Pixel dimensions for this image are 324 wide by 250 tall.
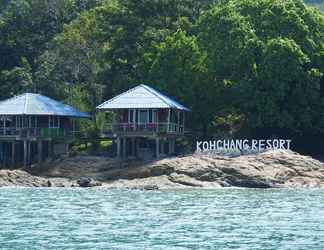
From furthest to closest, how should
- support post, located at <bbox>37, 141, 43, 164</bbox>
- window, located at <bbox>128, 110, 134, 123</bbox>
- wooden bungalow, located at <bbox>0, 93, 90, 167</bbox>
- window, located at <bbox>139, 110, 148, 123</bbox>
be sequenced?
wooden bungalow, located at <bbox>0, 93, 90, 167</bbox> → support post, located at <bbox>37, 141, 43, 164</bbox> → window, located at <bbox>128, 110, 134, 123</bbox> → window, located at <bbox>139, 110, 148, 123</bbox>

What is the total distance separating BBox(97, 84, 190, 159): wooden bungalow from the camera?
220 feet

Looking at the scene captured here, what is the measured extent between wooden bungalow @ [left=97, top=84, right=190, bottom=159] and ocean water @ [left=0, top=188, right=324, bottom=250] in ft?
40.5

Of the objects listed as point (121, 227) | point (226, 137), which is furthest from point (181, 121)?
point (121, 227)

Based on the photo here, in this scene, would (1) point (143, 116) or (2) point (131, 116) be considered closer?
(1) point (143, 116)

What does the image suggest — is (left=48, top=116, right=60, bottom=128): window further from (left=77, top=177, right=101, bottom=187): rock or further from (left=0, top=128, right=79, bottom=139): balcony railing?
(left=77, top=177, right=101, bottom=187): rock

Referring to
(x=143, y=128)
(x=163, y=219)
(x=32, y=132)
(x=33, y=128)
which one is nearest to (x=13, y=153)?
(x=32, y=132)

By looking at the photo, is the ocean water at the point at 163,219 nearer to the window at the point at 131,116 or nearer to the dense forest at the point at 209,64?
the dense forest at the point at 209,64

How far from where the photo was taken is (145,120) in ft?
226

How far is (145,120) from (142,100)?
6.26ft

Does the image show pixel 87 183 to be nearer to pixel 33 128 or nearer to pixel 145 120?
pixel 145 120

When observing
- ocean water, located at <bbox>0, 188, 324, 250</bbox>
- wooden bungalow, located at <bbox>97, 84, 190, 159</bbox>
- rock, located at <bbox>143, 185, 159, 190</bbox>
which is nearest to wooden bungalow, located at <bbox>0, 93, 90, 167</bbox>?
wooden bungalow, located at <bbox>97, 84, 190, 159</bbox>

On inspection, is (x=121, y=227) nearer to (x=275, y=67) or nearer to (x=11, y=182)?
(x=11, y=182)

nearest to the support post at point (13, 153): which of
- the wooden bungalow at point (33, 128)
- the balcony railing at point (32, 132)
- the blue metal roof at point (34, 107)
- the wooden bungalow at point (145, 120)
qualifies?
the wooden bungalow at point (33, 128)

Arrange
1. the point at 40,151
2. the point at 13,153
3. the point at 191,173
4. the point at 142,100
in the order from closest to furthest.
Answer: the point at 191,173
the point at 142,100
the point at 40,151
the point at 13,153
